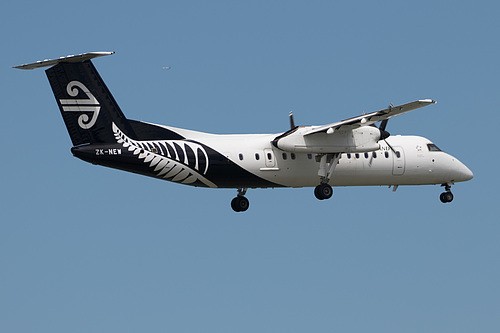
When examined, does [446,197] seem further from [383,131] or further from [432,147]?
[383,131]

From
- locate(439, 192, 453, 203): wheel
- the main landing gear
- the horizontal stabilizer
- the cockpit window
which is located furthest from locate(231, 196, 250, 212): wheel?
the horizontal stabilizer

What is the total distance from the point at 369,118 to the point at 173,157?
7.32 m

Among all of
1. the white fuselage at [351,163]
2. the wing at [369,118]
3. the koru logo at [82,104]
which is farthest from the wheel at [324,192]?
the koru logo at [82,104]

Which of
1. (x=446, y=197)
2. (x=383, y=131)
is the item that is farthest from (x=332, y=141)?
(x=446, y=197)

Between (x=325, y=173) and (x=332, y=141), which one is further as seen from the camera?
(x=325, y=173)

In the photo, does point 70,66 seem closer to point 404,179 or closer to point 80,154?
point 80,154

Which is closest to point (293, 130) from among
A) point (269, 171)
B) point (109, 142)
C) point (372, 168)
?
point (269, 171)

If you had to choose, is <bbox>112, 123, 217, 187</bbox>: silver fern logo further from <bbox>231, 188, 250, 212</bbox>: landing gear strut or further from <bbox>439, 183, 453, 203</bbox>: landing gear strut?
<bbox>439, 183, 453, 203</bbox>: landing gear strut

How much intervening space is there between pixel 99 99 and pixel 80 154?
2.15m

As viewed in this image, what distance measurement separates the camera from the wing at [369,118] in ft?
106

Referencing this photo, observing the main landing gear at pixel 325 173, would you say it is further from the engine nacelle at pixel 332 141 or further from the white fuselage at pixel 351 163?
the engine nacelle at pixel 332 141

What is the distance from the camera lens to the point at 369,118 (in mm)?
32969

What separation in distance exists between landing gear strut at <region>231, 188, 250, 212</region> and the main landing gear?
3281 millimetres

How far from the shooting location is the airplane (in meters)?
31.4
